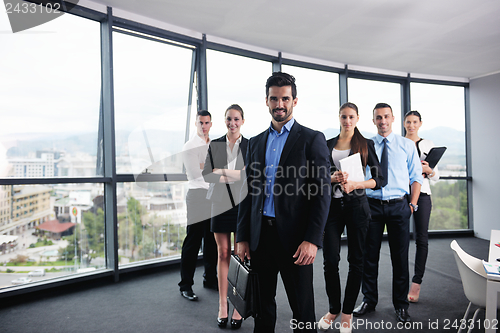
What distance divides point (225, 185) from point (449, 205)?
596cm

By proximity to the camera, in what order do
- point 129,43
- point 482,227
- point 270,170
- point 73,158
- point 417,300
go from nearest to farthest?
point 270,170 < point 417,300 < point 73,158 < point 129,43 < point 482,227

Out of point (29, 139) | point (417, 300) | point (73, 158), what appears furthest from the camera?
point (73, 158)

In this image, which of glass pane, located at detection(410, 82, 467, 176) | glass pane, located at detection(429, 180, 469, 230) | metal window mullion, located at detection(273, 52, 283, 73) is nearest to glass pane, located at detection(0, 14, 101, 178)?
metal window mullion, located at detection(273, 52, 283, 73)

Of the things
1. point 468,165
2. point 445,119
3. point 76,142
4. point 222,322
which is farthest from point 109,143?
point 468,165

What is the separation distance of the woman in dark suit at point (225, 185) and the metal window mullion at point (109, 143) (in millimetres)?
1736

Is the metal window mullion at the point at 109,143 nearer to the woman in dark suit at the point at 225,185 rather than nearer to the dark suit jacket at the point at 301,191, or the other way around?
the woman in dark suit at the point at 225,185

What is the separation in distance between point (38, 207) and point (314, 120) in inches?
177

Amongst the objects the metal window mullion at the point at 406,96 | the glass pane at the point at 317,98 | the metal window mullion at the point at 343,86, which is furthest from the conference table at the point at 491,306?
the metal window mullion at the point at 406,96

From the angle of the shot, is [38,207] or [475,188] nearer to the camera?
[38,207]

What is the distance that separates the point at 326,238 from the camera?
100.0 inches

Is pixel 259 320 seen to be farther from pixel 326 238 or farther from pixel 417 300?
pixel 417 300

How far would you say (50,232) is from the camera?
348 centimetres

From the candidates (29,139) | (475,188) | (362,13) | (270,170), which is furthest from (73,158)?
(475,188)

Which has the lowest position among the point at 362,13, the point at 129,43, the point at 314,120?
the point at 314,120
